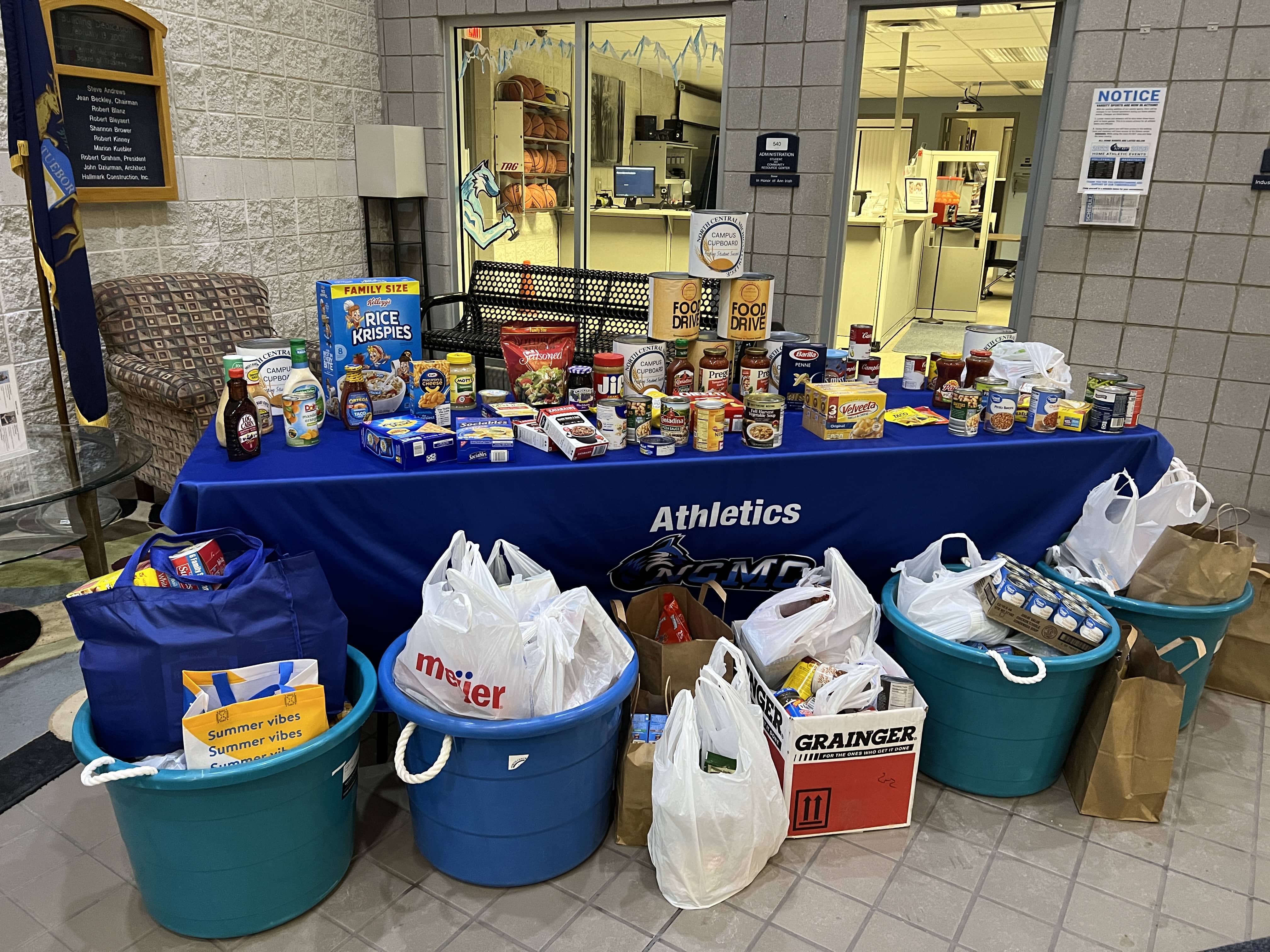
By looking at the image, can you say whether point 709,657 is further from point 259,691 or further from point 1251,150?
point 1251,150

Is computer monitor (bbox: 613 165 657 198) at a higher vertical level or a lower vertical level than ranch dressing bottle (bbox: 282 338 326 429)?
higher

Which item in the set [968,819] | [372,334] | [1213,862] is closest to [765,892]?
[968,819]

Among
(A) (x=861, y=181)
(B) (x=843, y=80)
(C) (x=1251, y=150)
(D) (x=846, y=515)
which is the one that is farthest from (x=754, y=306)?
(A) (x=861, y=181)

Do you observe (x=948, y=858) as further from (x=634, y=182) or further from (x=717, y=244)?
(x=634, y=182)

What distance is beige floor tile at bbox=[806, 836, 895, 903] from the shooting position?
6.56 ft

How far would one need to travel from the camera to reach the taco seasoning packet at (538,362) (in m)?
2.61

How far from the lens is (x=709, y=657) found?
2227 millimetres

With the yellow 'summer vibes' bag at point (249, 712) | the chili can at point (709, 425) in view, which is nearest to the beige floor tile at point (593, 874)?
the yellow 'summer vibes' bag at point (249, 712)

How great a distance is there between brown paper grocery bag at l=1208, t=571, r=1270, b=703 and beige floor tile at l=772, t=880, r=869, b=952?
1539mm

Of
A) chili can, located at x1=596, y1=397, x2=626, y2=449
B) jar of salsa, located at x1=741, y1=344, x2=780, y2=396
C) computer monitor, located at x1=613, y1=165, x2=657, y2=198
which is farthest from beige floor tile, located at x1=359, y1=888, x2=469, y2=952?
computer monitor, located at x1=613, y1=165, x2=657, y2=198

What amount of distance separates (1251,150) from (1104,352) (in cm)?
99

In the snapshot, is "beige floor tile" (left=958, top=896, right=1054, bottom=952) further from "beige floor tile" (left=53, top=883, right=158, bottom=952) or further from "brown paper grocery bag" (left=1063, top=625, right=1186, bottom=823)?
"beige floor tile" (left=53, top=883, right=158, bottom=952)

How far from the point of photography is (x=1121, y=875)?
2.06 meters

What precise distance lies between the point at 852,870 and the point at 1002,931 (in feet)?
1.08
